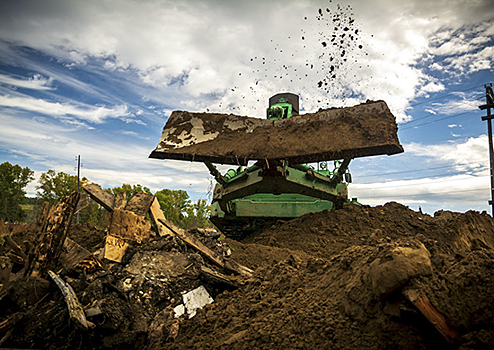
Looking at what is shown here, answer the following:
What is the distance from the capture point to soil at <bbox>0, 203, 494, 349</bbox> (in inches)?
92.2

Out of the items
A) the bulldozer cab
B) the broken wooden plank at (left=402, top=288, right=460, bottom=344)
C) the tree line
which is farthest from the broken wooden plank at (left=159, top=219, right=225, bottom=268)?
the tree line

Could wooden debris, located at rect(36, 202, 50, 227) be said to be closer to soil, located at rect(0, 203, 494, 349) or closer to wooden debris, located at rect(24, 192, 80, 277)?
wooden debris, located at rect(24, 192, 80, 277)

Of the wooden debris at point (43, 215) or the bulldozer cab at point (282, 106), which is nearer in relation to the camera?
the wooden debris at point (43, 215)

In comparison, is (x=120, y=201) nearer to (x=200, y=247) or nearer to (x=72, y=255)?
(x=72, y=255)

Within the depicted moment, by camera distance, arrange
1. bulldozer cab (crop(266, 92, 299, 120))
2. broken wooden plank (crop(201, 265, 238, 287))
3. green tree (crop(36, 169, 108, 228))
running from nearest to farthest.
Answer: broken wooden plank (crop(201, 265, 238, 287)) → bulldozer cab (crop(266, 92, 299, 120)) → green tree (crop(36, 169, 108, 228))

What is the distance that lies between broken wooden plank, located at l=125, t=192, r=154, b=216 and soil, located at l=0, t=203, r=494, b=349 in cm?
84

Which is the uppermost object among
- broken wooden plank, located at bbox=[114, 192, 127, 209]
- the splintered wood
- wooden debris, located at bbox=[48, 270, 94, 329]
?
broken wooden plank, located at bbox=[114, 192, 127, 209]

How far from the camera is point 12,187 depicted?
34906 mm

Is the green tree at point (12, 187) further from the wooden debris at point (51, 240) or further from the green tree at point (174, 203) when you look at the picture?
the wooden debris at point (51, 240)

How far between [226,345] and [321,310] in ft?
2.96

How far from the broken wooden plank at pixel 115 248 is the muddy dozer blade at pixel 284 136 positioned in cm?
219

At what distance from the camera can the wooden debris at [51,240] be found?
16.3 feet

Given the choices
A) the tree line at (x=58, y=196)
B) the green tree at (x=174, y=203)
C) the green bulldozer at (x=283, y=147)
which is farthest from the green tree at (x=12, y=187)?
the green bulldozer at (x=283, y=147)

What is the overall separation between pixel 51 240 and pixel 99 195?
3.47 feet
